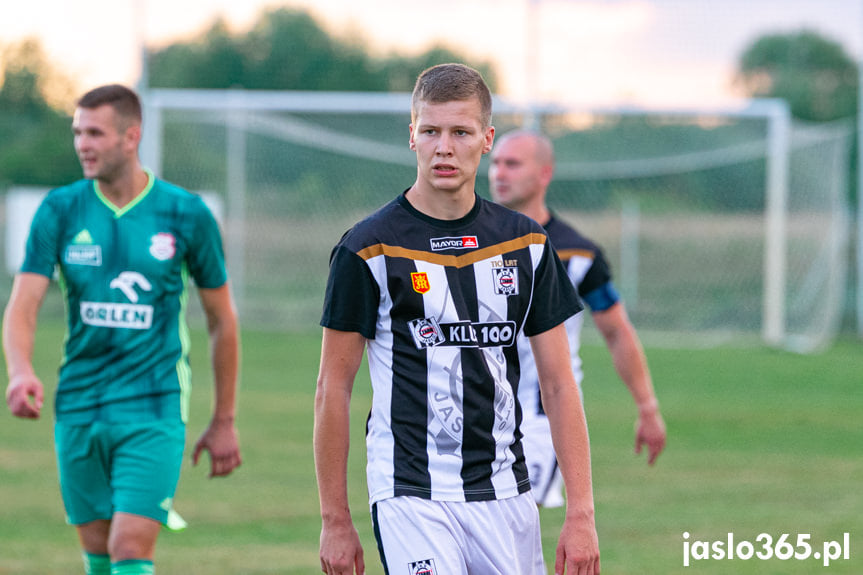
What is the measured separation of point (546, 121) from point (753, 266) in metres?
4.85

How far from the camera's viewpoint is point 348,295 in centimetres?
354

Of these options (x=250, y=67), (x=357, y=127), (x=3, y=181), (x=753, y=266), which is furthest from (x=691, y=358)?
(x=3, y=181)


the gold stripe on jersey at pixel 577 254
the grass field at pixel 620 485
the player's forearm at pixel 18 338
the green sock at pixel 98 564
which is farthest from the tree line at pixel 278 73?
the green sock at pixel 98 564

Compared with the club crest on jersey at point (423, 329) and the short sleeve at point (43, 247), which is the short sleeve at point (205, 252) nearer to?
the short sleeve at point (43, 247)

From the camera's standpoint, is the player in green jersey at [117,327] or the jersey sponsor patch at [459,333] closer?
the jersey sponsor patch at [459,333]

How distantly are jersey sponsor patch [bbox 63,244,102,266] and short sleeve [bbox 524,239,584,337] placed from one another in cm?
210

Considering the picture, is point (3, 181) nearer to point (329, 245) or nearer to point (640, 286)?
point (329, 245)

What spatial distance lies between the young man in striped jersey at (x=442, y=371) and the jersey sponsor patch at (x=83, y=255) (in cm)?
184

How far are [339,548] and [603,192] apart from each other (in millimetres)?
22632

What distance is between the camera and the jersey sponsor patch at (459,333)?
3604 millimetres

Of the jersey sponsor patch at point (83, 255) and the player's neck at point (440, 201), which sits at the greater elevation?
the player's neck at point (440, 201)

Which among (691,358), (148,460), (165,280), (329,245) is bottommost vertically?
Result: (691,358)

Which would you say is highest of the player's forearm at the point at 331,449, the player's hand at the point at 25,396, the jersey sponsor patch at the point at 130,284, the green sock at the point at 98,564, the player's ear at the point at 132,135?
the player's ear at the point at 132,135

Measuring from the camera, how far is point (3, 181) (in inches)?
1037
